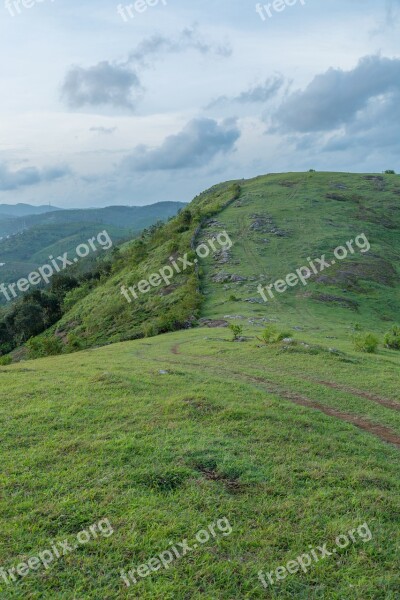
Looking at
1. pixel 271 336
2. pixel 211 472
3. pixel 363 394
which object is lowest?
pixel 363 394

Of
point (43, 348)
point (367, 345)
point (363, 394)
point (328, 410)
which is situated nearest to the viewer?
point (328, 410)

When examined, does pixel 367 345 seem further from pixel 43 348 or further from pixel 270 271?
pixel 43 348

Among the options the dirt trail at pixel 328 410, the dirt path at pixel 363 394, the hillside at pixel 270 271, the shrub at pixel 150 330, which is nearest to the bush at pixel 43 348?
the hillside at pixel 270 271

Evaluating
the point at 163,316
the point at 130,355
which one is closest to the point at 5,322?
the point at 163,316

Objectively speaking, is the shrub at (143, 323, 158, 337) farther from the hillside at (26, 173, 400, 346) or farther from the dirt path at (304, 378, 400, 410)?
the dirt path at (304, 378, 400, 410)

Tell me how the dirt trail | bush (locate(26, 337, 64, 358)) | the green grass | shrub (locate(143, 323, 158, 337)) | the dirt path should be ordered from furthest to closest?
bush (locate(26, 337, 64, 358)), shrub (locate(143, 323, 158, 337)), the dirt path, the dirt trail, the green grass

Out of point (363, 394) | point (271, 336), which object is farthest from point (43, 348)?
point (363, 394)

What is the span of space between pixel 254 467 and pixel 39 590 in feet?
18.4

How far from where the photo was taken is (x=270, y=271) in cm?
6116

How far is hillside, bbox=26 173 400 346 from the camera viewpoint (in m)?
48.6

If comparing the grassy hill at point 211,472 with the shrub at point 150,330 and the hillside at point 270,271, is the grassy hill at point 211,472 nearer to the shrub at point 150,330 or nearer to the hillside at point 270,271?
the shrub at point 150,330

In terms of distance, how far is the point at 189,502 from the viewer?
948 centimetres

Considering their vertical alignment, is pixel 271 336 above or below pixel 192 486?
below

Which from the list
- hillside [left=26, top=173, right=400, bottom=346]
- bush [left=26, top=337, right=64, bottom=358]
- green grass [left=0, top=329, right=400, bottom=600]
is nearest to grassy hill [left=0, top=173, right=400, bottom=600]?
green grass [left=0, top=329, right=400, bottom=600]
